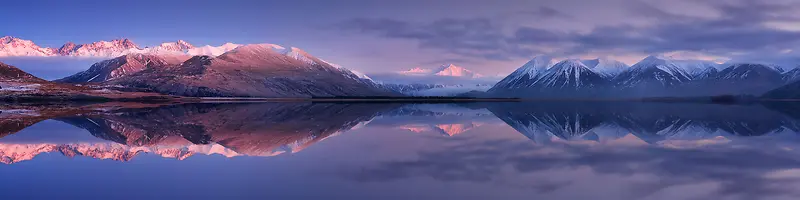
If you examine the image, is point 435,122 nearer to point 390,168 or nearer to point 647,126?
point 647,126

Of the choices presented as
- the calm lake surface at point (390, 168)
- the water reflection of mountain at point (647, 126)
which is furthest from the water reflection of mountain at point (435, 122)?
the calm lake surface at point (390, 168)

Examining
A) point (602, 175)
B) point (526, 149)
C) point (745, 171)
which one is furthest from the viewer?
point (526, 149)

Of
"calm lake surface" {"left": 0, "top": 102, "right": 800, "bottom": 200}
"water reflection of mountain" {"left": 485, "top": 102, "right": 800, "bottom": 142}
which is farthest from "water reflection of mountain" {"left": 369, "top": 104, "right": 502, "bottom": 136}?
"calm lake surface" {"left": 0, "top": 102, "right": 800, "bottom": 200}

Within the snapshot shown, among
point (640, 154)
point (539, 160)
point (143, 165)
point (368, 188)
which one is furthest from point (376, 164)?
point (640, 154)

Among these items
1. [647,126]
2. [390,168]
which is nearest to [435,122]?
[647,126]

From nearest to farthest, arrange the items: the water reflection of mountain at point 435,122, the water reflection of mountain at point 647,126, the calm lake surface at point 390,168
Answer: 1. the calm lake surface at point 390,168
2. the water reflection of mountain at point 647,126
3. the water reflection of mountain at point 435,122

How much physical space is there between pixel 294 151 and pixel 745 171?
20287 millimetres

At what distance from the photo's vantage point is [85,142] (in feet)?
107

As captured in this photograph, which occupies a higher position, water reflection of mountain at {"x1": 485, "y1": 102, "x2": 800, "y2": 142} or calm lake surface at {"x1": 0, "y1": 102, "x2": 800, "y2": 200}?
water reflection of mountain at {"x1": 485, "y1": 102, "x2": 800, "y2": 142}

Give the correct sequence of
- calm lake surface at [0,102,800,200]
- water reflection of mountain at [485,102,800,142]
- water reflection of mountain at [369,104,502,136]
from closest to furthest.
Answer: calm lake surface at [0,102,800,200]
water reflection of mountain at [485,102,800,142]
water reflection of mountain at [369,104,502,136]

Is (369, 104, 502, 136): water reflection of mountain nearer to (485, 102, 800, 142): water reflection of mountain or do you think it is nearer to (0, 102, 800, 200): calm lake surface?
(485, 102, 800, 142): water reflection of mountain

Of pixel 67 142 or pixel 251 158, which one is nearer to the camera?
pixel 251 158

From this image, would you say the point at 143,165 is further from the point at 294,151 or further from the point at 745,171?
the point at 745,171

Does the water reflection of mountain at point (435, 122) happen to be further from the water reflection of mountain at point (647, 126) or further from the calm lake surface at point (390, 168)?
the calm lake surface at point (390, 168)
